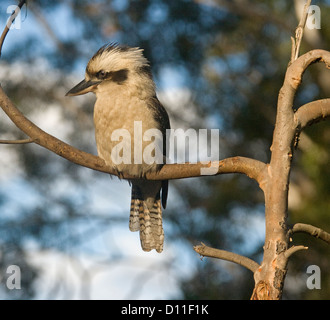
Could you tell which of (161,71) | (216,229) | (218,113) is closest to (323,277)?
(216,229)

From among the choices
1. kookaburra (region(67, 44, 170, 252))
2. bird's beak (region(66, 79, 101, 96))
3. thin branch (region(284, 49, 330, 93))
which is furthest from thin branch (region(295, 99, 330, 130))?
bird's beak (region(66, 79, 101, 96))

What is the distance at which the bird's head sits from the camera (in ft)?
8.26

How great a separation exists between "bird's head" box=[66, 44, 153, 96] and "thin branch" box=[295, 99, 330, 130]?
0.99 m

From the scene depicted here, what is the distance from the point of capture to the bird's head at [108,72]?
2518 mm

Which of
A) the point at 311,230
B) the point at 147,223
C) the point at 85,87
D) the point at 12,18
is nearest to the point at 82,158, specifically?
the point at 12,18

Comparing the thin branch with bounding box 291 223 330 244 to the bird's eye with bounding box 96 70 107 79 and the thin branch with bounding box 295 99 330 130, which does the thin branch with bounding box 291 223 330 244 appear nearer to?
the thin branch with bounding box 295 99 330 130

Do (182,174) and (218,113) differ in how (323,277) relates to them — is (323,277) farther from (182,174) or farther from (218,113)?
(182,174)

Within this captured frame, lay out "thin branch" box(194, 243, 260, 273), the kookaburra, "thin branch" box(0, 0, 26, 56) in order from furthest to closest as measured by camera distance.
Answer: the kookaburra → "thin branch" box(0, 0, 26, 56) → "thin branch" box(194, 243, 260, 273)

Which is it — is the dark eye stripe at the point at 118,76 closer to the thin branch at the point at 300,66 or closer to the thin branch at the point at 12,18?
the thin branch at the point at 12,18

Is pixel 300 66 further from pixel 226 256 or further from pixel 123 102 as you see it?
pixel 123 102

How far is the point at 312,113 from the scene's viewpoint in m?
1.73

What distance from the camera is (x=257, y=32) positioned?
5965mm

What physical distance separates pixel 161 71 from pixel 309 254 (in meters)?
2.06

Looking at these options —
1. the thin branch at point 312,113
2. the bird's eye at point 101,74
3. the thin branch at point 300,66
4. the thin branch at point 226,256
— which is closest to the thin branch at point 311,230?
the thin branch at point 226,256
